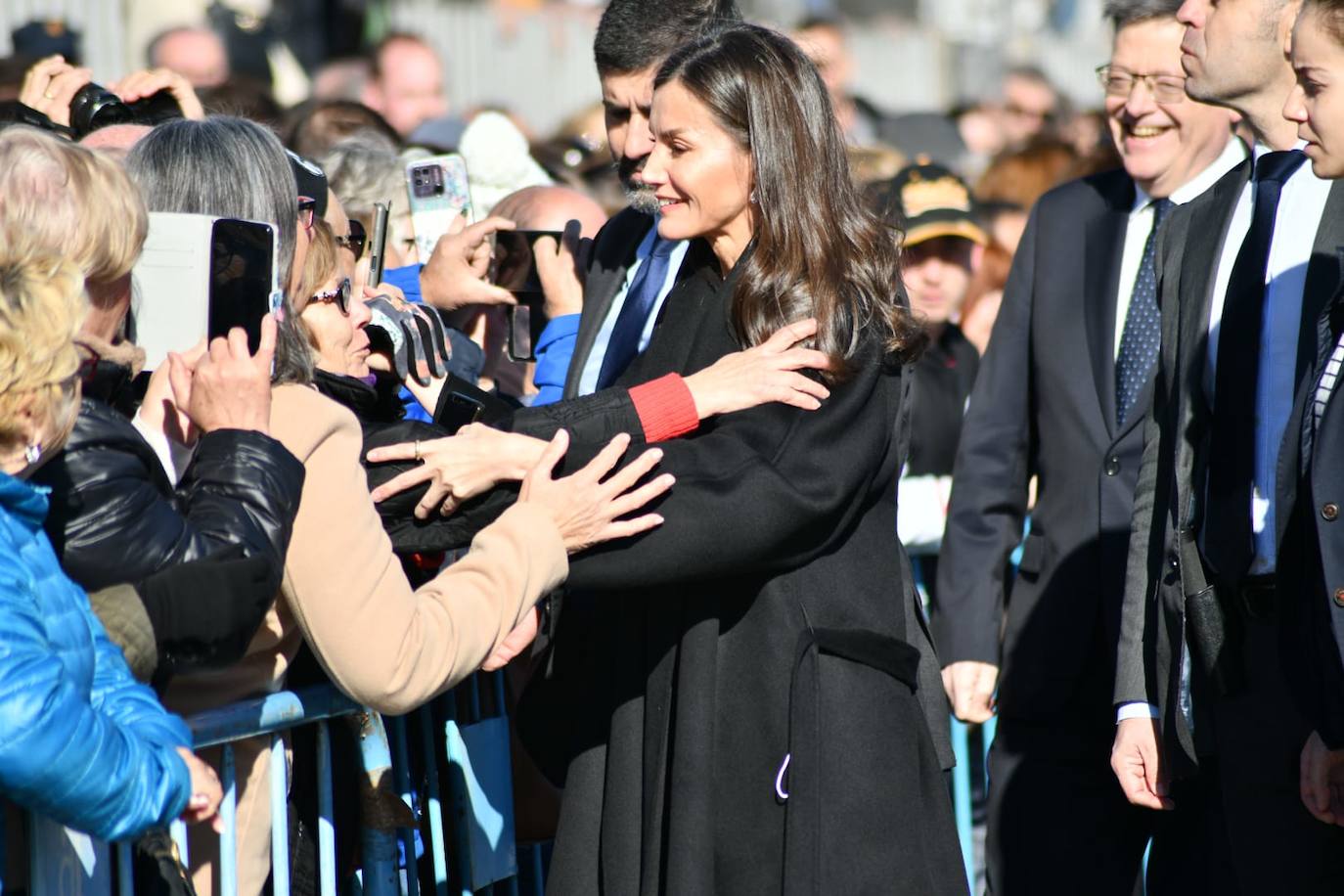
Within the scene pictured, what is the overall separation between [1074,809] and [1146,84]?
180 cm

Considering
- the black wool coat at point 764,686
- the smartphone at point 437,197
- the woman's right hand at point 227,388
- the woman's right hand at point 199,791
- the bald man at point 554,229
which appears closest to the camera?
the woman's right hand at point 199,791

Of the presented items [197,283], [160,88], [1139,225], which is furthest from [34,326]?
[1139,225]

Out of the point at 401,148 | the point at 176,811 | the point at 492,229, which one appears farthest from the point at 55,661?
the point at 401,148

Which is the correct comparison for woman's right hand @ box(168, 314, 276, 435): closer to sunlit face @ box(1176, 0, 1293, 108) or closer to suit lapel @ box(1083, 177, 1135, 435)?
sunlit face @ box(1176, 0, 1293, 108)

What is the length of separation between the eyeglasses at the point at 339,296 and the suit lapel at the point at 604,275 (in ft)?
3.32

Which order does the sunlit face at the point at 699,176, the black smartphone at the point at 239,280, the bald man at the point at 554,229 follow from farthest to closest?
the bald man at the point at 554,229, the sunlit face at the point at 699,176, the black smartphone at the point at 239,280

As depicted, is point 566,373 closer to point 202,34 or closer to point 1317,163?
point 1317,163

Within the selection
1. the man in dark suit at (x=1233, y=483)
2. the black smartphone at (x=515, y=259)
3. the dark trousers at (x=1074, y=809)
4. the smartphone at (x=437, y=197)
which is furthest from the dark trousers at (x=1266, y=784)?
the smartphone at (x=437, y=197)

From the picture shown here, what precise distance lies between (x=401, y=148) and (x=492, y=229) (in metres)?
1.75

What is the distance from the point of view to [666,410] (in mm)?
2990

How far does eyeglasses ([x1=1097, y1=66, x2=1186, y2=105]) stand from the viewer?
416cm

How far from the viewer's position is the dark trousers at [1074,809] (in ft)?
12.5

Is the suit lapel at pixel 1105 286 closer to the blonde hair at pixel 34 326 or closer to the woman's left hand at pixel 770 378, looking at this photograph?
the woman's left hand at pixel 770 378

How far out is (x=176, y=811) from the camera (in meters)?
2.06
